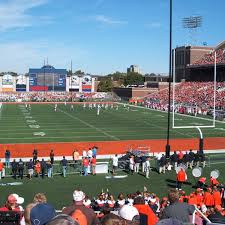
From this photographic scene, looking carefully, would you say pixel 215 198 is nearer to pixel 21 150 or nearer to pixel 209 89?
pixel 21 150

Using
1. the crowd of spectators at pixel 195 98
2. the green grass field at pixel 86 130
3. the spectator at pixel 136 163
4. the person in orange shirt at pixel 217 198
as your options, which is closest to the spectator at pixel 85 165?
the spectator at pixel 136 163

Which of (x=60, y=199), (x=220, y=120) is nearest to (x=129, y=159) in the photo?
(x=60, y=199)

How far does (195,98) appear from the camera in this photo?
5397 cm

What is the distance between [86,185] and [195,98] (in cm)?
4046

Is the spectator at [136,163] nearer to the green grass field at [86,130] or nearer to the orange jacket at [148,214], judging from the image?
the green grass field at [86,130]

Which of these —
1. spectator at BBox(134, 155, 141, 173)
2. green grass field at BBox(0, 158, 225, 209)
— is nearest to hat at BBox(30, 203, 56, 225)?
green grass field at BBox(0, 158, 225, 209)

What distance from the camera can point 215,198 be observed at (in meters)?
11.0

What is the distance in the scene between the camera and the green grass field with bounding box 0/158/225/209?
1400 centimetres

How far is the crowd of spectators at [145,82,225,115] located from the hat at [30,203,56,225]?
42.7 metres

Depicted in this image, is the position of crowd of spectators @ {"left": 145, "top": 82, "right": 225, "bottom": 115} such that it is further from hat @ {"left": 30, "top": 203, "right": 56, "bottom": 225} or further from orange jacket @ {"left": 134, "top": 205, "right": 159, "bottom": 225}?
hat @ {"left": 30, "top": 203, "right": 56, "bottom": 225}

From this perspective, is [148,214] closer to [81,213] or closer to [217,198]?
[81,213]

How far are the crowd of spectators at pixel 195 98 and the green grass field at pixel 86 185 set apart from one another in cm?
2992

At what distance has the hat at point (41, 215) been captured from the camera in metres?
3.51

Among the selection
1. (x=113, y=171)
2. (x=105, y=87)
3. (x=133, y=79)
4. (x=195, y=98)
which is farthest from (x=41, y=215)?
(x=133, y=79)
